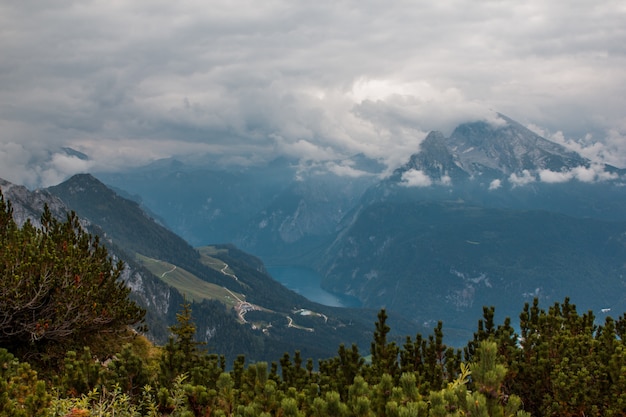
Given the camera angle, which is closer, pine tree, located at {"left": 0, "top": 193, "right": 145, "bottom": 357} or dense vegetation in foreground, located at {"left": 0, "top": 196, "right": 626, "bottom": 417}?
dense vegetation in foreground, located at {"left": 0, "top": 196, "right": 626, "bottom": 417}

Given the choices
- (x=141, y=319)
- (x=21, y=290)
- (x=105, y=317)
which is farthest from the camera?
(x=141, y=319)

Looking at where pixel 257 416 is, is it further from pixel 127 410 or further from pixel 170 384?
pixel 170 384

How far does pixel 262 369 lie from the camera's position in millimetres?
14906

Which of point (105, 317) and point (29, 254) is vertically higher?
point (29, 254)

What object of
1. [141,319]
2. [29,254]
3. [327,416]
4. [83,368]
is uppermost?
[29,254]

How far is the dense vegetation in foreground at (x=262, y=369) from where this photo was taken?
37.2 feet

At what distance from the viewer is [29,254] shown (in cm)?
2161

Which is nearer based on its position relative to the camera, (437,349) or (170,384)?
(170,384)

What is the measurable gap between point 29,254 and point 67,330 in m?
4.73

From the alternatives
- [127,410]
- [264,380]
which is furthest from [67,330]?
[264,380]

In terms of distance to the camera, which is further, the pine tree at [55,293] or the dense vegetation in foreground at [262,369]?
the pine tree at [55,293]

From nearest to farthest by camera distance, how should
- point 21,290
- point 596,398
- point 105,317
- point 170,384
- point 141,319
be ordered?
point 596,398 → point 170,384 → point 21,290 → point 105,317 → point 141,319

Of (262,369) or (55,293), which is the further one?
(55,293)

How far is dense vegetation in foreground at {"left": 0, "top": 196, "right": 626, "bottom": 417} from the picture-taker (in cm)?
1134
